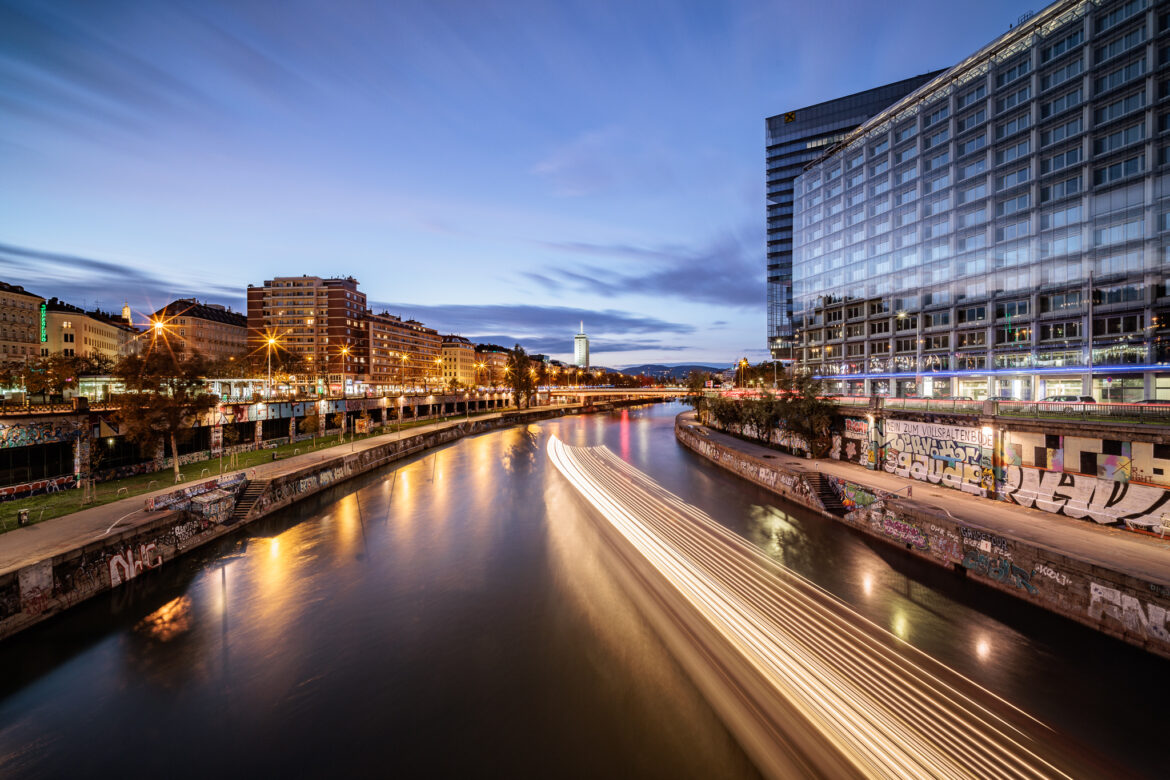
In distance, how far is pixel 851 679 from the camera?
1195cm

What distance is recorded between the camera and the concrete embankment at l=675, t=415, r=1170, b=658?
42.6 ft

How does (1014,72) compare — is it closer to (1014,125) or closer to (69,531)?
(1014,125)

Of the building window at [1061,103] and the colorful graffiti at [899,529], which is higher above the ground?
the building window at [1061,103]

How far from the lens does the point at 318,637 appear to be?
15.3 metres

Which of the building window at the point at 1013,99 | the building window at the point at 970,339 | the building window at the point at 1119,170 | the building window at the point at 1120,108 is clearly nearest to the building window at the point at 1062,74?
the building window at the point at 1013,99

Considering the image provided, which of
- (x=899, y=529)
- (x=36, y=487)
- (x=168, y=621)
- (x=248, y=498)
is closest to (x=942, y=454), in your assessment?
(x=899, y=529)

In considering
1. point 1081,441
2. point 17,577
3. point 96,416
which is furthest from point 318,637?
point 1081,441

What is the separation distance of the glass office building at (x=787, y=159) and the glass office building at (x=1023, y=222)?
3287 centimetres

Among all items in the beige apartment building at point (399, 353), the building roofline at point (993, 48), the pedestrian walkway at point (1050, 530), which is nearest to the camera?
the pedestrian walkway at point (1050, 530)

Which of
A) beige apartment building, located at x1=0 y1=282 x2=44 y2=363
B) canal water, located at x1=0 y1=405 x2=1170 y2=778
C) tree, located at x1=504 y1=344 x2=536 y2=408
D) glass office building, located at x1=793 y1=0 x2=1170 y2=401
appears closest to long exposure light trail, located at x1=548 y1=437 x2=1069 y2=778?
canal water, located at x1=0 y1=405 x2=1170 y2=778

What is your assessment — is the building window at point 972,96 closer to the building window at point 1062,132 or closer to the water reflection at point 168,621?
the building window at point 1062,132

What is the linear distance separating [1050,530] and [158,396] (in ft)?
139

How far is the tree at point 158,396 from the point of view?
25.1 m

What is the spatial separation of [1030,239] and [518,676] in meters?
65.8
